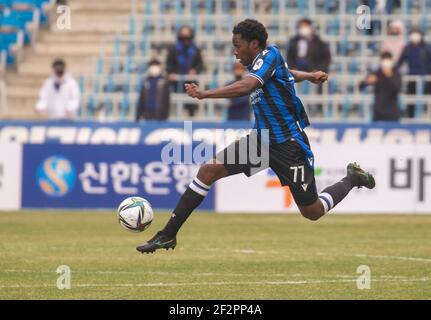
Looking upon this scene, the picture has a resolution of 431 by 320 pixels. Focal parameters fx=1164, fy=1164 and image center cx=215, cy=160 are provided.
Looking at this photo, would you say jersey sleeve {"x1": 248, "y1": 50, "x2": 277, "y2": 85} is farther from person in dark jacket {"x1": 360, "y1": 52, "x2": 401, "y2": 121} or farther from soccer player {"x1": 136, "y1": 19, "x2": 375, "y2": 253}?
person in dark jacket {"x1": 360, "y1": 52, "x2": 401, "y2": 121}

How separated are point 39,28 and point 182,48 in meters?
6.92

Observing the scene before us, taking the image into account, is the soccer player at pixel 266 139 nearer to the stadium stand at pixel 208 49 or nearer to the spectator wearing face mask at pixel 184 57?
the spectator wearing face mask at pixel 184 57

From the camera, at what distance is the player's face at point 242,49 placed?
1170cm

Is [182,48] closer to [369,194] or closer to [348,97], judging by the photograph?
[348,97]

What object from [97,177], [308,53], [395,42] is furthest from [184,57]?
[395,42]

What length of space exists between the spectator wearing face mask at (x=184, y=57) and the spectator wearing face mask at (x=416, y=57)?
4.14 meters

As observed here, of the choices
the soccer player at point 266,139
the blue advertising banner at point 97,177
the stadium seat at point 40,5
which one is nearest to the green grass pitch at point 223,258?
the soccer player at point 266,139

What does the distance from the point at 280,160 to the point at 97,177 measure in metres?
9.74

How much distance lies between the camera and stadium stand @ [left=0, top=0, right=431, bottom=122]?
998 inches

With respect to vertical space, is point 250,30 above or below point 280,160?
above

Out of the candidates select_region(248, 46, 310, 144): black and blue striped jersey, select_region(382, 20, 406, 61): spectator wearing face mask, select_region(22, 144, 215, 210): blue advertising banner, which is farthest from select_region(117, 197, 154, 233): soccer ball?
select_region(382, 20, 406, 61): spectator wearing face mask

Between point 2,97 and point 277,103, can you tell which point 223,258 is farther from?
point 2,97

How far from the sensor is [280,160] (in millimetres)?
12016

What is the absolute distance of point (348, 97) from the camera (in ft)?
81.3
